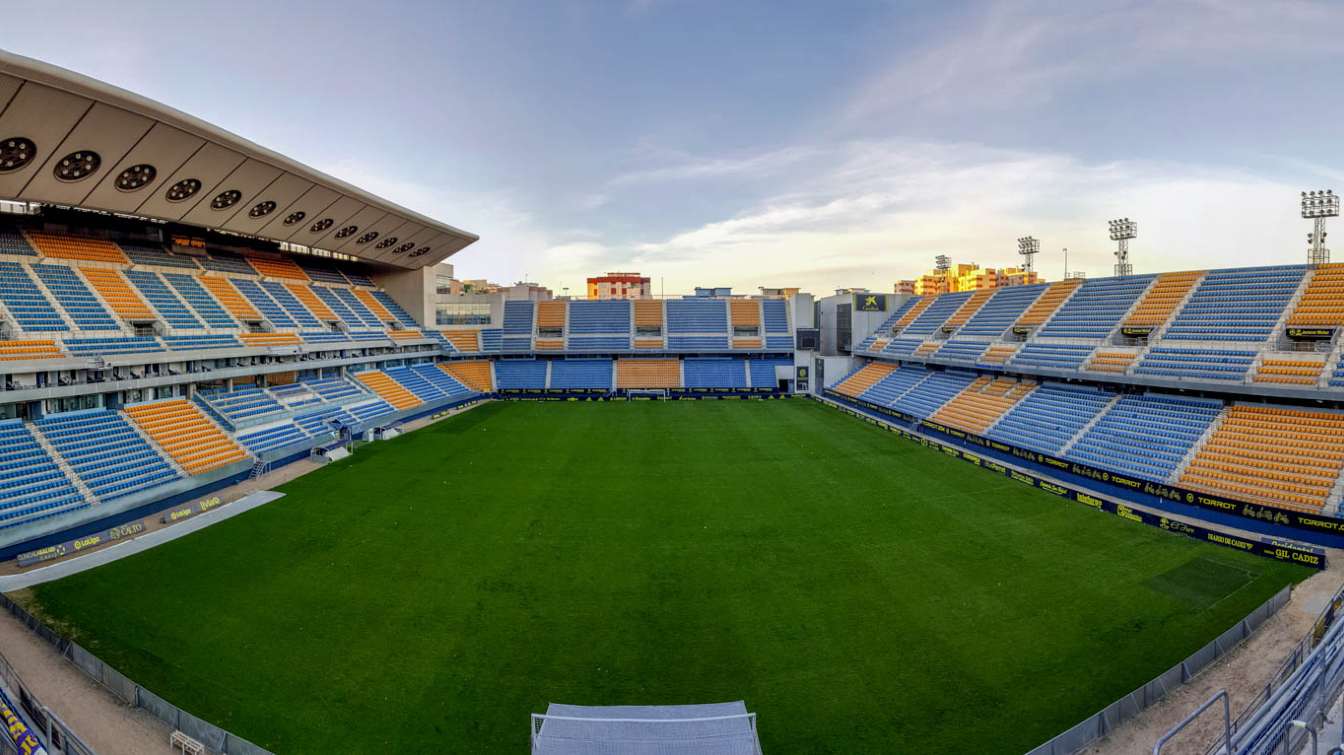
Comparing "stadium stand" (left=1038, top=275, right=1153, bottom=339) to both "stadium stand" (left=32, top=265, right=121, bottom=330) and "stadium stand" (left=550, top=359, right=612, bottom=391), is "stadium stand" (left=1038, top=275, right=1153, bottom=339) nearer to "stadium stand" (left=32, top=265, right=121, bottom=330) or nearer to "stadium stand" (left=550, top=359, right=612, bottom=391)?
"stadium stand" (left=550, top=359, right=612, bottom=391)

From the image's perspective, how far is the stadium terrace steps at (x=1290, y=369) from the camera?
18.0 meters

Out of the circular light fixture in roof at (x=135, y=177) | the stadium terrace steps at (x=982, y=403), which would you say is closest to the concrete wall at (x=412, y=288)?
the circular light fixture in roof at (x=135, y=177)

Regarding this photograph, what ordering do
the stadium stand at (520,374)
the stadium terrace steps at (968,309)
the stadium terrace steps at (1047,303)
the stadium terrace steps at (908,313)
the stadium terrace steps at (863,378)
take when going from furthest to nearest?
the stadium stand at (520,374)
the stadium terrace steps at (908,313)
the stadium terrace steps at (863,378)
the stadium terrace steps at (968,309)
the stadium terrace steps at (1047,303)

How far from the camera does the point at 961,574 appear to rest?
508 inches

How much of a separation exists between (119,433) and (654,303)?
121 ft

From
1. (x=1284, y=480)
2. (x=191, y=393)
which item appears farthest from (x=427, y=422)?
(x=1284, y=480)

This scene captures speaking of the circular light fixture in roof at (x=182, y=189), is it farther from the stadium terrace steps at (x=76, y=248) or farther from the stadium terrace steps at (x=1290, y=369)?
the stadium terrace steps at (x=1290, y=369)

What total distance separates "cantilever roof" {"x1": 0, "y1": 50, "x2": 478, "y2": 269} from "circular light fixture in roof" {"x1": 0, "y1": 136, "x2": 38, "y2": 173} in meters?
0.02

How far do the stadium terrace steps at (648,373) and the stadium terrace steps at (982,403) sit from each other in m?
20.5

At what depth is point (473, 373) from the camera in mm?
44406

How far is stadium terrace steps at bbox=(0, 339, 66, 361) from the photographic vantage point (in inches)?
Answer: 691

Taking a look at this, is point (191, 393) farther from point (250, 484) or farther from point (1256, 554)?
point (1256, 554)

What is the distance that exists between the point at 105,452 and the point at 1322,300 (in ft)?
135

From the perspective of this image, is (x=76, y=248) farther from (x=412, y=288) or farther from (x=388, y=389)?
(x=412, y=288)
